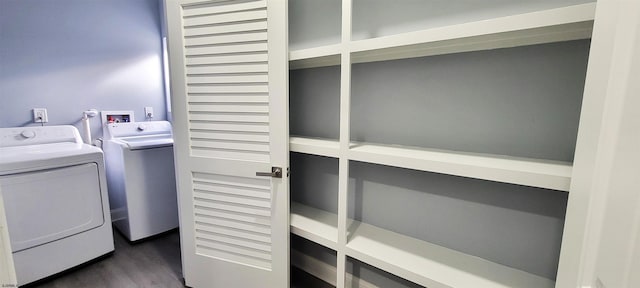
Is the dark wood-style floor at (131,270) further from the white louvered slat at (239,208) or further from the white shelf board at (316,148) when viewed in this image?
the white shelf board at (316,148)

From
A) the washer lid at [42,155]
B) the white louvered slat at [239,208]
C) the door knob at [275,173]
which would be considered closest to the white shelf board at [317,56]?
the door knob at [275,173]

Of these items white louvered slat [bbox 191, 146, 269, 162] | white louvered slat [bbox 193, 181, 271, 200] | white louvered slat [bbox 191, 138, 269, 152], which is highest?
white louvered slat [bbox 191, 138, 269, 152]

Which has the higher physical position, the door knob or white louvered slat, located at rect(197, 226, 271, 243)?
the door knob

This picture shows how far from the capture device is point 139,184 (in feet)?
7.43

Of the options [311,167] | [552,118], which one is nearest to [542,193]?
[552,118]

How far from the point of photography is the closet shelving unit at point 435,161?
0.80 m

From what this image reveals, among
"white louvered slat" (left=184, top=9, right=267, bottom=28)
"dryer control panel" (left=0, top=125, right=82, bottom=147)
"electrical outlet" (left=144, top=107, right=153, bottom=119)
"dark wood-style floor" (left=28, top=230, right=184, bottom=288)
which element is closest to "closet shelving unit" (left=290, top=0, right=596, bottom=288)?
"white louvered slat" (left=184, top=9, right=267, bottom=28)

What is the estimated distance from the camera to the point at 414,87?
1.26 m

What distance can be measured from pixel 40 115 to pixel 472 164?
3.21 meters

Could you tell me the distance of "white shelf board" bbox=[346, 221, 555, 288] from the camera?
1.01 meters

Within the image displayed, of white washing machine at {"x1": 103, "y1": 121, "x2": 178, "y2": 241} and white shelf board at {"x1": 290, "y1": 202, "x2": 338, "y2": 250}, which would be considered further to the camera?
white washing machine at {"x1": 103, "y1": 121, "x2": 178, "y2": 241}

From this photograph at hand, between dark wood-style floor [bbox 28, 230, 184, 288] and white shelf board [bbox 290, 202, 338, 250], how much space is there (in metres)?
0.99

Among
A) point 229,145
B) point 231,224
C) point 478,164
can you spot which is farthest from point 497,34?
point 231,224

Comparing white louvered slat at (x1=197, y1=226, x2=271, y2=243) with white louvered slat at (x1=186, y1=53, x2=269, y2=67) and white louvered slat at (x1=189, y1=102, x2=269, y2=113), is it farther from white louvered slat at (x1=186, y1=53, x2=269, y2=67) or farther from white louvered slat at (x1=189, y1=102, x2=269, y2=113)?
white louvered slat at (x1=186, y1=53, x2=269, y2=67)
